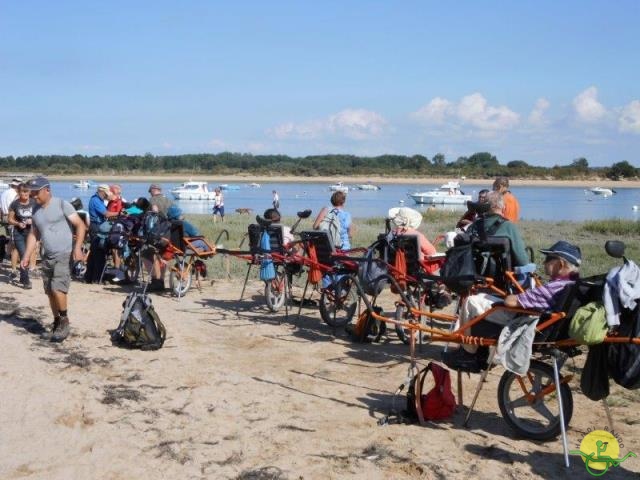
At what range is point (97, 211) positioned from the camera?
41.5 ft

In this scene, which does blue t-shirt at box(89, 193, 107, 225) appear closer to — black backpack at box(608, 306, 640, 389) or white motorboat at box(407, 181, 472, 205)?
black backpack at box(608, 306, 640, 389)

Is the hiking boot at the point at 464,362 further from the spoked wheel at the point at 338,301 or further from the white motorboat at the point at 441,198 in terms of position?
the white motorboat at the point at 441,198

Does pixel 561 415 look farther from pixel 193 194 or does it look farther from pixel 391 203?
pixel 193 194

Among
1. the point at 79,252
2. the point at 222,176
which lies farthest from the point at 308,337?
the point at 222,176

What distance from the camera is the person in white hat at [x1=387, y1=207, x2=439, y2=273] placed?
27.4 feet

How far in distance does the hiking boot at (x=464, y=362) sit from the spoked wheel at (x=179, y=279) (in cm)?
633

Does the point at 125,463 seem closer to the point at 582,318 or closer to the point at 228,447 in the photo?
the point at 228,447

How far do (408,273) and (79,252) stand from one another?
3390mm

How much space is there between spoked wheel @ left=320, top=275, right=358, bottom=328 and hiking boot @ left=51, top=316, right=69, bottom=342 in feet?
9.00

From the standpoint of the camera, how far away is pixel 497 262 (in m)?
6.75

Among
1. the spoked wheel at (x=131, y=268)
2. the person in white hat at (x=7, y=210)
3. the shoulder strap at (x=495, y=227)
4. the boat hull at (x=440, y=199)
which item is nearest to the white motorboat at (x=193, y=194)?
the boat hull at (x=440, y=199)

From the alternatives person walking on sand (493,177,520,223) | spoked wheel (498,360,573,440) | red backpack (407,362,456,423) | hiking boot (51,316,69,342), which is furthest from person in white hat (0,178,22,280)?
spoked wheel (498,360,573,440)

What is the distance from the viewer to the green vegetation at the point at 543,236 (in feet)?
50.5

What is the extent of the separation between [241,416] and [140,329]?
240cm
